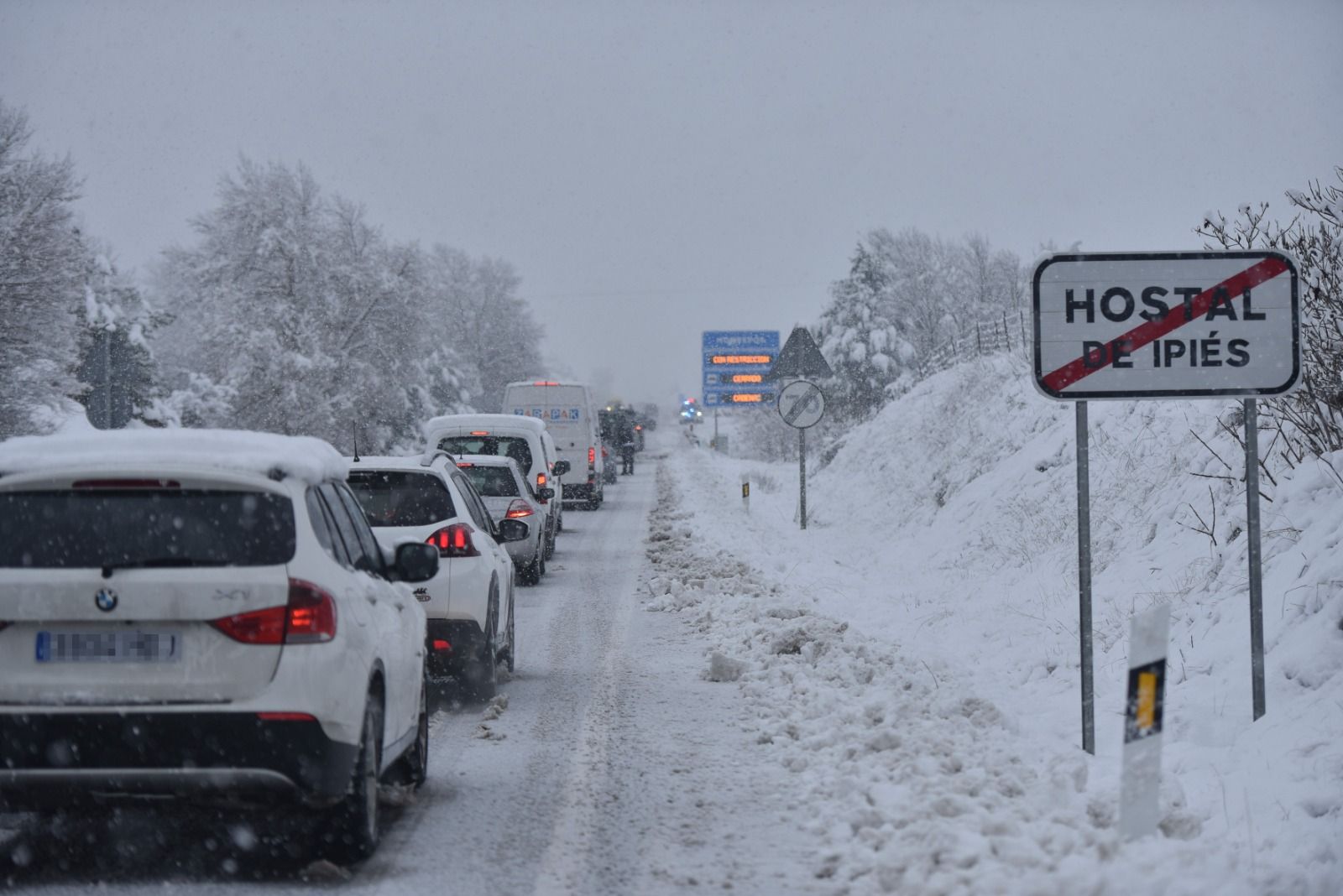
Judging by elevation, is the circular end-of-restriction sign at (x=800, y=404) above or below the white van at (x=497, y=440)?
above

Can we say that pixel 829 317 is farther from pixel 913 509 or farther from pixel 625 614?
pixel 625 614

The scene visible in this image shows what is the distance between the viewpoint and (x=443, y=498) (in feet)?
34.6

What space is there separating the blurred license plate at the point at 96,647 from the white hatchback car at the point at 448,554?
4421 mm

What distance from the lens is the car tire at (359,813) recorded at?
18.1 feet

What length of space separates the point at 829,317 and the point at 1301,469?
5354 cm

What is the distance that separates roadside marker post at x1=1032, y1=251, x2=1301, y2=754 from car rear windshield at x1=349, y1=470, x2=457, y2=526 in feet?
16.8

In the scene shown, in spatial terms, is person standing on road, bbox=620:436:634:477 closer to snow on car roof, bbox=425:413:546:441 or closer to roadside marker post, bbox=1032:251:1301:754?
snow on car roof, bbox=425:413:546:441

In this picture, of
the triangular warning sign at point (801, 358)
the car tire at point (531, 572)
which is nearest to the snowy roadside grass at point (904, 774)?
the car tire at point (531, 572)

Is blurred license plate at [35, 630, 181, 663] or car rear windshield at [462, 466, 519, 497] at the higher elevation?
car rear windshield at [462, 466, 519, 497]

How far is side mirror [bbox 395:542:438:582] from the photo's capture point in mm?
6520

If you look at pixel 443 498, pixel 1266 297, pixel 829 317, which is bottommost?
pixel 443 498

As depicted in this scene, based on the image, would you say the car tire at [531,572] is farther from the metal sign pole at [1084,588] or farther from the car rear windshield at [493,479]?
the metal sign pole at [1084,588]

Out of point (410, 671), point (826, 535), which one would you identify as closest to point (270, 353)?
point (826, 535)

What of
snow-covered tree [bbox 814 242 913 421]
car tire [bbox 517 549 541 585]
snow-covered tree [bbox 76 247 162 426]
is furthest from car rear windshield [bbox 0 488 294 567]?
snow-covered tree [bbox 76 247 162 426]
